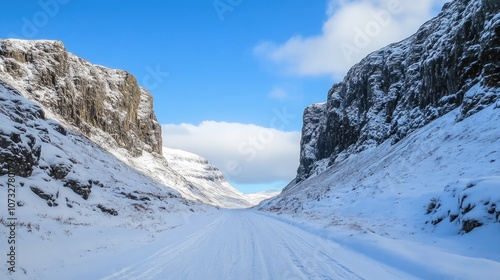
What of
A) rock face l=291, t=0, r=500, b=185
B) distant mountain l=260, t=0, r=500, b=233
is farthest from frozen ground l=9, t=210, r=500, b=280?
rock face l=291, t=0, r=500, b=185

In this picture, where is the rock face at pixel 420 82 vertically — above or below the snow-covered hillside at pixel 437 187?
above

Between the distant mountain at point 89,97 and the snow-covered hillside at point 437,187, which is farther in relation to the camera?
the distant mountain at point 89,97

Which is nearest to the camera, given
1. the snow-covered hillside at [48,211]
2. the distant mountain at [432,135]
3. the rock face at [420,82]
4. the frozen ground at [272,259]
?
the frozen ground at [272,259]

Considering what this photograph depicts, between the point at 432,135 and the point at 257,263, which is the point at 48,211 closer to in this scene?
the point at 257,263

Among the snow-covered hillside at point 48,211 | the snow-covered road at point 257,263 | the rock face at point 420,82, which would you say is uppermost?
the rock face at point 420,82

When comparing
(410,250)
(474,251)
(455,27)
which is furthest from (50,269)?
(455,27)

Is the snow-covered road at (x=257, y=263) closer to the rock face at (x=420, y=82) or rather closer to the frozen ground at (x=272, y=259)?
the frozen ground at (x=272, y=259)

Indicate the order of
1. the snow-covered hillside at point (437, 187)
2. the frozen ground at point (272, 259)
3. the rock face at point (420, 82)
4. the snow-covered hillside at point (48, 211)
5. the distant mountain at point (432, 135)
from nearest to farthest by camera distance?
1. the frozen ground at point (272, 259)
2. the snow-covered hillside at point (48, 211)
3. the snow-covered hillside at point (437, 187)
4. the distant mountain at point (432, 135)
5. the rock face at point (420, 82)

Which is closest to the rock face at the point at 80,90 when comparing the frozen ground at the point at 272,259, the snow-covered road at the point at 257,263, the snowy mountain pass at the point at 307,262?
the frozen ground at the point at 272,259

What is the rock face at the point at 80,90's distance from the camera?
6006cm

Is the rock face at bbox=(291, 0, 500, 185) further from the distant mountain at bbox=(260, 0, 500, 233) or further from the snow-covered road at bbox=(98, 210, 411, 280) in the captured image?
the snow-covered road at bbox=(98, 210, 411, 280)

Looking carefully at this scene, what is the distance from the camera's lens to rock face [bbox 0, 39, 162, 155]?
197 feet

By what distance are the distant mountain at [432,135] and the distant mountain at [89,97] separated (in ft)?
174

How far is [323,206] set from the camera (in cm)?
2842
